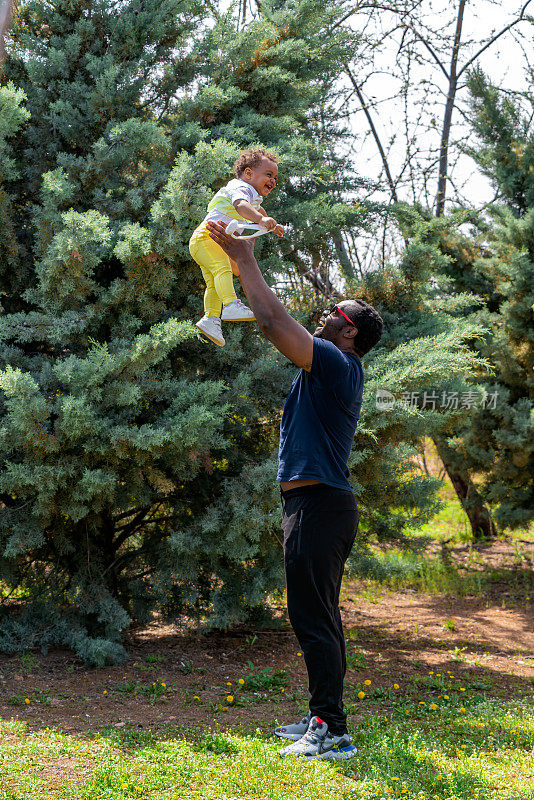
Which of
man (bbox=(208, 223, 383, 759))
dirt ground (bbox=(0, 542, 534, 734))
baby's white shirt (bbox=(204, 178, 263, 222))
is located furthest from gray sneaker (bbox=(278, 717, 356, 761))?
baby's white shirt (bbox=(204, 178, 263, 222))

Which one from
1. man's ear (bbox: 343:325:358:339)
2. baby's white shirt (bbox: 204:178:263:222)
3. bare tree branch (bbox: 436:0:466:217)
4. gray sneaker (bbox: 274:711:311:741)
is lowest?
gray sneaker (bbox: 274:711:311:741)

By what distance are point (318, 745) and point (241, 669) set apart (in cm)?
214

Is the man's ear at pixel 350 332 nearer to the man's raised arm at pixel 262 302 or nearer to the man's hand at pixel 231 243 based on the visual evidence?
the man's raised arm at pixel 262 302

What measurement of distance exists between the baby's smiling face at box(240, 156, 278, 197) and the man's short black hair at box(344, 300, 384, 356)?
0.67 meters

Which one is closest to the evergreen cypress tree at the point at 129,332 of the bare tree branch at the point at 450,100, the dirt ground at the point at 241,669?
the dirt ground at the point at 241,669

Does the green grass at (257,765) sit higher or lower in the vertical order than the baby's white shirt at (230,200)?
lower

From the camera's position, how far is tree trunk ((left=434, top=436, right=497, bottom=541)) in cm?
955

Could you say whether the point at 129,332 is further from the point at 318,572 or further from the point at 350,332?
the point at 318,572

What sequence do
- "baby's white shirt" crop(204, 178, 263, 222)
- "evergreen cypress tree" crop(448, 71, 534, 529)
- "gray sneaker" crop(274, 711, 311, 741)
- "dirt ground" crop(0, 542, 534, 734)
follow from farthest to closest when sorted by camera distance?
"evergreen cypress tree" crop(448, 71, 534, 529) < "dirt ground" crop(0, 542, 534, 734) < "gray sneaker" crop(274, 711, 311, 741) < "baby's white shirt" crop(204, 178, 263, 222)

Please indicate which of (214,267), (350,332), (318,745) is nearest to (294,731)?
(318,745)

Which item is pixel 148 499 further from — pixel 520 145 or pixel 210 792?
pixel 520 145

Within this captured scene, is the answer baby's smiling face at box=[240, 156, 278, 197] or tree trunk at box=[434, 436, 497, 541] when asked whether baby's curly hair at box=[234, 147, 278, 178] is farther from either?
tree trunk at box=[434, 436, 497, 541]

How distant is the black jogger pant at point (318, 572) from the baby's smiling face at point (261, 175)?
1369mm

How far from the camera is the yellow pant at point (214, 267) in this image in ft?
10.4
